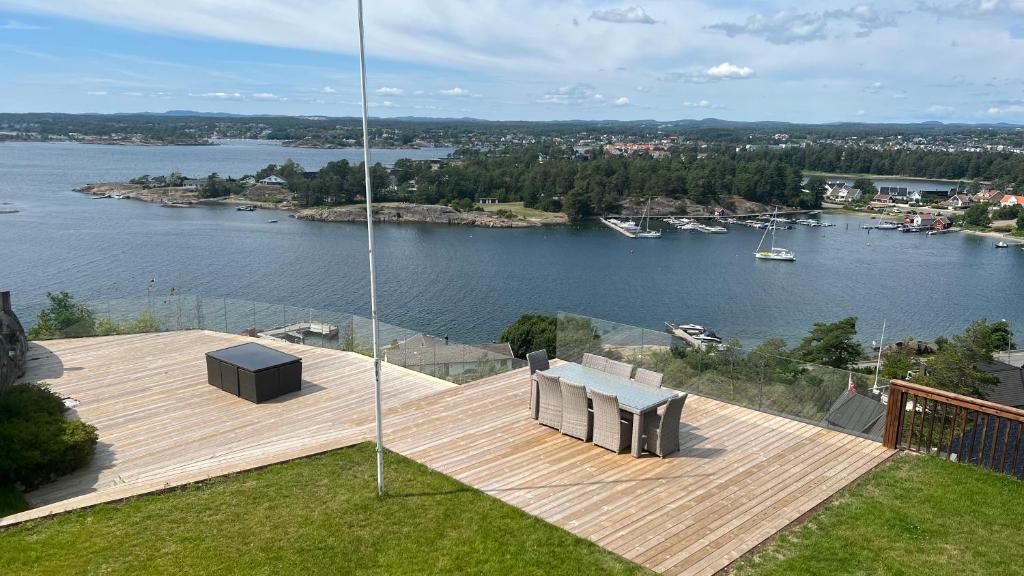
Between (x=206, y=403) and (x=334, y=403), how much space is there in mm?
1783

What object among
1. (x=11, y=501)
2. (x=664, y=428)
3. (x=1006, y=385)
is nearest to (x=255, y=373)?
(x=11, y=501)

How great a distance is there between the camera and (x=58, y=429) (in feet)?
24.2

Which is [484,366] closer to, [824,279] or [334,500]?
[334,500]

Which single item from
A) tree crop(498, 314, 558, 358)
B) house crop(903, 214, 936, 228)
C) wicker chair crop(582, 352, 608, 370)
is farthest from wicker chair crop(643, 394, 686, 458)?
house crop(903, 214, 936, 228)

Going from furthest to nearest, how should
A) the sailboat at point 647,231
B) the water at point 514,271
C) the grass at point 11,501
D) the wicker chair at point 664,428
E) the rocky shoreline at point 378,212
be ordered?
the rocky shoreline at point 378,212 < the sailboat at point 647,231 < the water at point 514,271 < the wicker chair at point 664,428 < the grass at point 11,501

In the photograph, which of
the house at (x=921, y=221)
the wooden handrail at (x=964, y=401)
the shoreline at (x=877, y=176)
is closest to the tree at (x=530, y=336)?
the wooden handrail at (x=964, y=401)

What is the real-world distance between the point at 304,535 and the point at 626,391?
4036 millimetres

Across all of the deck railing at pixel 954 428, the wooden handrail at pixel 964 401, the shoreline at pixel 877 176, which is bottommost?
the shoreline at pixel 877 176

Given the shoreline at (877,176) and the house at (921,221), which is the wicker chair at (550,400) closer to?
the house at (921,221)

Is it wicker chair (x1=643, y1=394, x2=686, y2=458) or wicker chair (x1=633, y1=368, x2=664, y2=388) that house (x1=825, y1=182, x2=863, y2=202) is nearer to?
wicker chair (x1=633, y1=368, x2=664, y2=388)

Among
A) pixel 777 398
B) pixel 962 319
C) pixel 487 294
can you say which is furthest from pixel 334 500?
pixel 962 319

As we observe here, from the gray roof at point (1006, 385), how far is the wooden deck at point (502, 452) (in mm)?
22350

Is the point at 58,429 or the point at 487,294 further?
the point at 487,294

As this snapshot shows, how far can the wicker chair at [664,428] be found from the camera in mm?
7344
